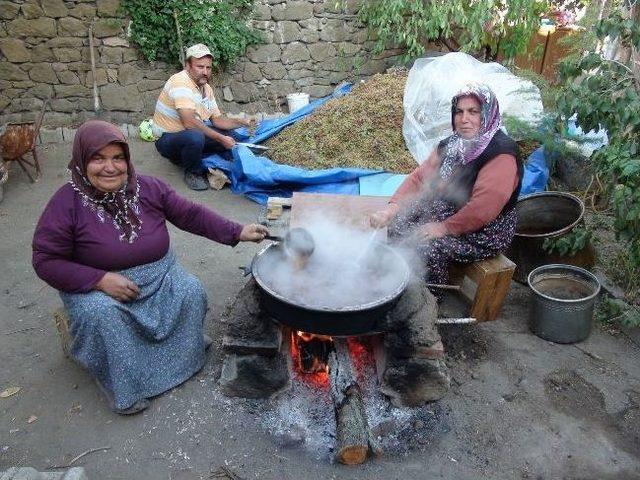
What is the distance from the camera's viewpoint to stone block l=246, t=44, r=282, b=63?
6.89 metres

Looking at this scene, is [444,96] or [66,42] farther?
[66,42]

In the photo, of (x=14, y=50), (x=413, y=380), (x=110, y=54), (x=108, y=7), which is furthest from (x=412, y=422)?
(x=14, y=50)

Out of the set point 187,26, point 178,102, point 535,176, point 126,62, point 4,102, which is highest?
point 187,26

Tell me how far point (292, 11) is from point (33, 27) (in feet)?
10.8

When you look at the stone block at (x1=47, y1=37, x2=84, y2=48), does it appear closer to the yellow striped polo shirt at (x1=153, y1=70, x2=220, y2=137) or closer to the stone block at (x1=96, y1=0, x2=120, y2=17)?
the stone block at (x1=96, y1=0, x2=120, y2=17)

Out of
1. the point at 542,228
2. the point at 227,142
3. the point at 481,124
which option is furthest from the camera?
the point at 227,142

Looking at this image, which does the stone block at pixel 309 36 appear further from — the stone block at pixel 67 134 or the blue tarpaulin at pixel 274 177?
the stone block at pixel 67 134

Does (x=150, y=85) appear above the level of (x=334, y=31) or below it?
below

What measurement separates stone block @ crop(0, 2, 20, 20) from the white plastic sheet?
4.85m

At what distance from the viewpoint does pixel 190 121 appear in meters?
5.20

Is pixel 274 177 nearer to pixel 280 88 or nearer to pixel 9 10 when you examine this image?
pixel 280 88

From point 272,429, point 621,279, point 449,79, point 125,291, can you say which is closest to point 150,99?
point 449,79

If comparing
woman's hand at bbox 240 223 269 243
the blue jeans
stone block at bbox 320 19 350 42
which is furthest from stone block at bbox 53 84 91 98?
woman's hand at bbox 240 223 269 243

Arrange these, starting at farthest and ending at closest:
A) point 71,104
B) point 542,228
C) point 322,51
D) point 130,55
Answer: point 322,51
point 71,104
point 130,55
point 542,228
